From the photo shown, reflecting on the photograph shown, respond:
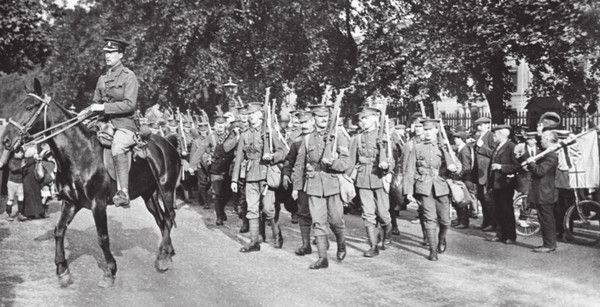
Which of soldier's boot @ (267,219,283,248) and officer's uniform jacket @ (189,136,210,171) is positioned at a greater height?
officer's uniform jacket @ (189,136,210,171)

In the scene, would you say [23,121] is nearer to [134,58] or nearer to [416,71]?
[416,71]

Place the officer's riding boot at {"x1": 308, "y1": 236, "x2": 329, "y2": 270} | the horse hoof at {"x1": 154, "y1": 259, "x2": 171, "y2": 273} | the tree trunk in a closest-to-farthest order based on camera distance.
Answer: the horse hoof at {"x1": 154, "y1": 259, "x2": 171, "y2": 273} → the officer's riding boot at {"x1": 308, "y1": 236, "x2": 329, "y2": 270} → the tree trunk

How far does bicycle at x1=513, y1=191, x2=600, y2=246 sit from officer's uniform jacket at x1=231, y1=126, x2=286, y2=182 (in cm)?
490

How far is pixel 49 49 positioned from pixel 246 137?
44.1ft

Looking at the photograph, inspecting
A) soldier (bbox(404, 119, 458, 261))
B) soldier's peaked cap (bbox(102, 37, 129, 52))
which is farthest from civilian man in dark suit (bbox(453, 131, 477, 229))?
soldier's peaked cap (bbox(102, 37, 129, 52))

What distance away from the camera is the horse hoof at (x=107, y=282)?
7426 millimetres

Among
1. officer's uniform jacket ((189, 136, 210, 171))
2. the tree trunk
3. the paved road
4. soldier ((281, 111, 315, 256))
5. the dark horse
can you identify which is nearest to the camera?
the paved road

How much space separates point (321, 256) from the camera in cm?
863

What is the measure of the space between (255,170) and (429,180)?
2655mm

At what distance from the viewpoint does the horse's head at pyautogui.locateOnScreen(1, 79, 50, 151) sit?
7.46 m

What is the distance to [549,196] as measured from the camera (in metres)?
9.94

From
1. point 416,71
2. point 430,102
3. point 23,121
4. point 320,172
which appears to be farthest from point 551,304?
point 430,102

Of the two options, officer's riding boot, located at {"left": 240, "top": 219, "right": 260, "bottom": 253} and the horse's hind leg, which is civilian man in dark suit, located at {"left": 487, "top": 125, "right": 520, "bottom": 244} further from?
the horse's hind leg

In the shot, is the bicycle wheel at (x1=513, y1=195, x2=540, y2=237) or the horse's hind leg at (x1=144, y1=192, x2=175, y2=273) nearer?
the horse's hind leg at (x1=144, y1=192, x2=175, y2=273)
